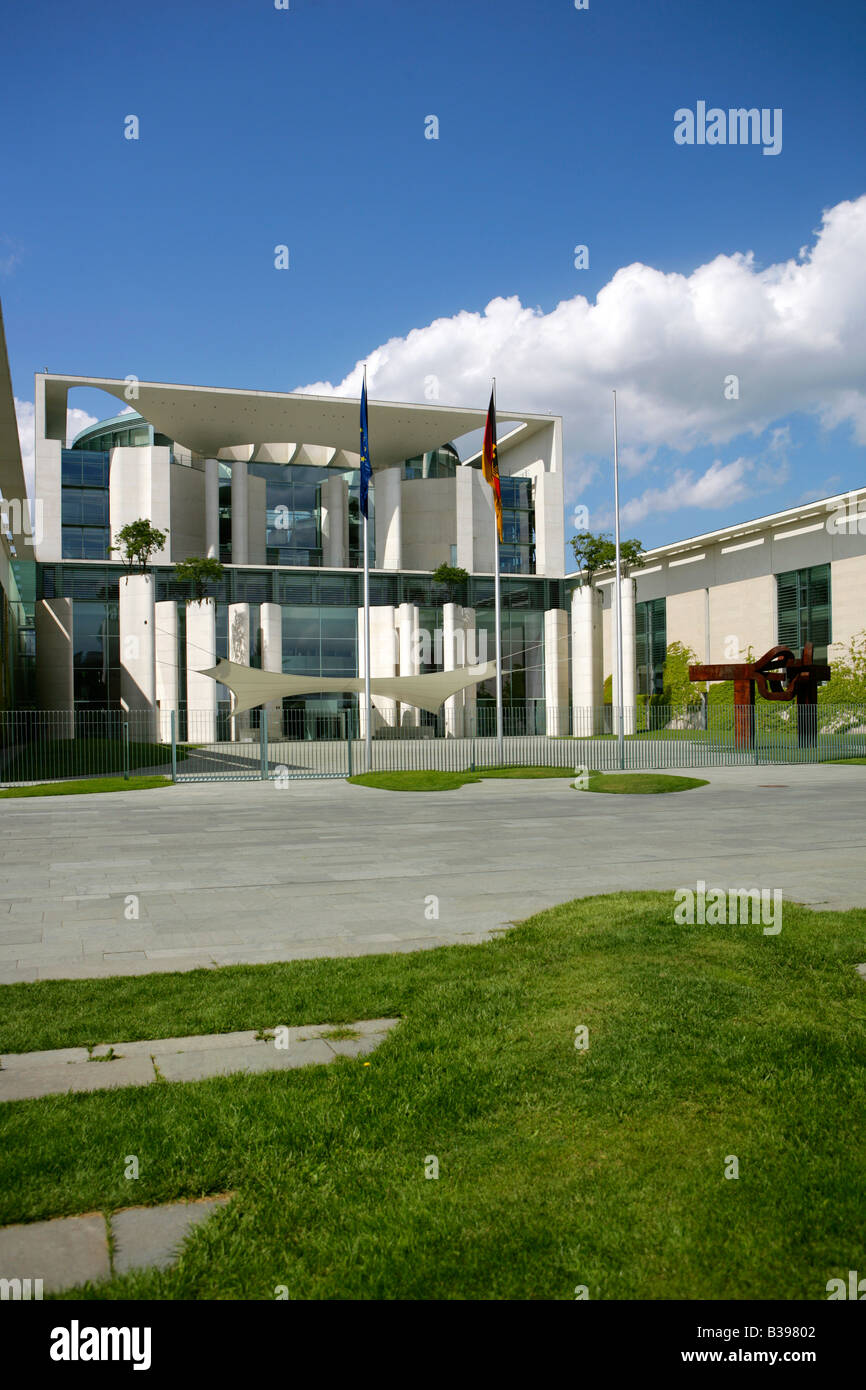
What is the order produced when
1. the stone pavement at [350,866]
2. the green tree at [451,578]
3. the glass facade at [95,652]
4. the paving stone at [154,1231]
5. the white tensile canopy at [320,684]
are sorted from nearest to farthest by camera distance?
the paving stone at [154,1231]
the stone pavement at [350,866]
the white tensile canopy at [320,684]
the glass facade at [95,652]
the green tree at [451,578]

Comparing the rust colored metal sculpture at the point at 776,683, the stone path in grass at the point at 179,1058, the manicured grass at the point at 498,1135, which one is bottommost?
the stone path in grass at the point at 179,1058

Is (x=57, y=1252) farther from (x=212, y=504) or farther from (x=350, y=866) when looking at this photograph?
(x=212, y=504)

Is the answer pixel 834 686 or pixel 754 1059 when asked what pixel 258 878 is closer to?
pixel 754 1059

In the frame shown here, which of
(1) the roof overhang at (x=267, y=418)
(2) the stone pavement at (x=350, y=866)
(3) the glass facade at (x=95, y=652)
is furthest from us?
(1) the roof overhang at (x=267, y=418)

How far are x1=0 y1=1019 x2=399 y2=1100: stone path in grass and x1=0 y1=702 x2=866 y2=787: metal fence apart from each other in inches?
834

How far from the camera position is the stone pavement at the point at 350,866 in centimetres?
795

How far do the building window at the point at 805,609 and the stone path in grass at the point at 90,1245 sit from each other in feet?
158

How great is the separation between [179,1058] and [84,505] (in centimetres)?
5549

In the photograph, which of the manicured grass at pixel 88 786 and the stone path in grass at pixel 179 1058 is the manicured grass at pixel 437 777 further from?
the stone path in grass at pixel 179 1058

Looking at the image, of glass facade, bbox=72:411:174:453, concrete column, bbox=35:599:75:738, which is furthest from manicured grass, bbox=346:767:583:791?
glass facade, bbox=72:411:174:453

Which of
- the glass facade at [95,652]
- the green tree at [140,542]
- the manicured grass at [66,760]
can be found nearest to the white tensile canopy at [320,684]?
the manicured grass at [66,760]

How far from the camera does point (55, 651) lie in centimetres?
4938
